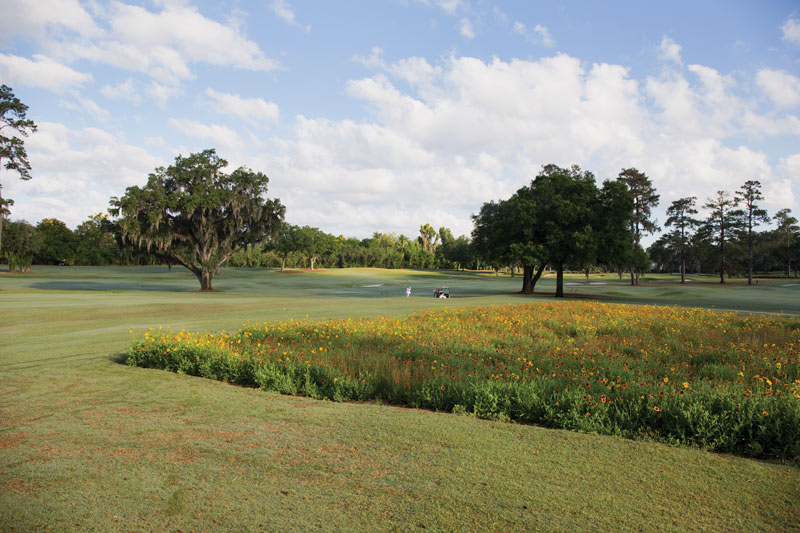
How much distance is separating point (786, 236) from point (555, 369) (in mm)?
110600

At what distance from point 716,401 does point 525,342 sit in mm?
5732

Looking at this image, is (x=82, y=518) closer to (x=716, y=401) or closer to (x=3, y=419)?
(x=3, y=419)

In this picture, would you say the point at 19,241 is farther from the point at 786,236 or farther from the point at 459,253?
the point at 786,236

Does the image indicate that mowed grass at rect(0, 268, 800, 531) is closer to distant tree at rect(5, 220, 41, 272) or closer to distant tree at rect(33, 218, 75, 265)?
distant tree at rect(5, 220, 41, 272)

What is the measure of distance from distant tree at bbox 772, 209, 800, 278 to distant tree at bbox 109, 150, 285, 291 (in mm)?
89074

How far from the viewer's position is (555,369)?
8844mm

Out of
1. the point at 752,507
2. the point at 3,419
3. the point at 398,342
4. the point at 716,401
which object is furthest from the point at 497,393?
the point at 3,419

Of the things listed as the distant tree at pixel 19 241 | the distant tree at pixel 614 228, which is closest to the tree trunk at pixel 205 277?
the distant tree at pixel 614 228

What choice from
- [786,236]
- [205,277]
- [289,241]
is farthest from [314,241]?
[786,236]

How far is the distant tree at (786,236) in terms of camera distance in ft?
289

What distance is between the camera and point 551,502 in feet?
13.7

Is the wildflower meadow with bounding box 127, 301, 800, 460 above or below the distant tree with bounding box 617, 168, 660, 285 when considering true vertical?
below

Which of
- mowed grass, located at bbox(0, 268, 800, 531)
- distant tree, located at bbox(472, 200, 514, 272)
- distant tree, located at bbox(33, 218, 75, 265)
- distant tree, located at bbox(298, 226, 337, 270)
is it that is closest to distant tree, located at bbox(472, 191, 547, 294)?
distant tree, located at bbox(472, 200, 514, 272)

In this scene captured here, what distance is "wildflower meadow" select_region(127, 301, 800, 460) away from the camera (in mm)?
6059
